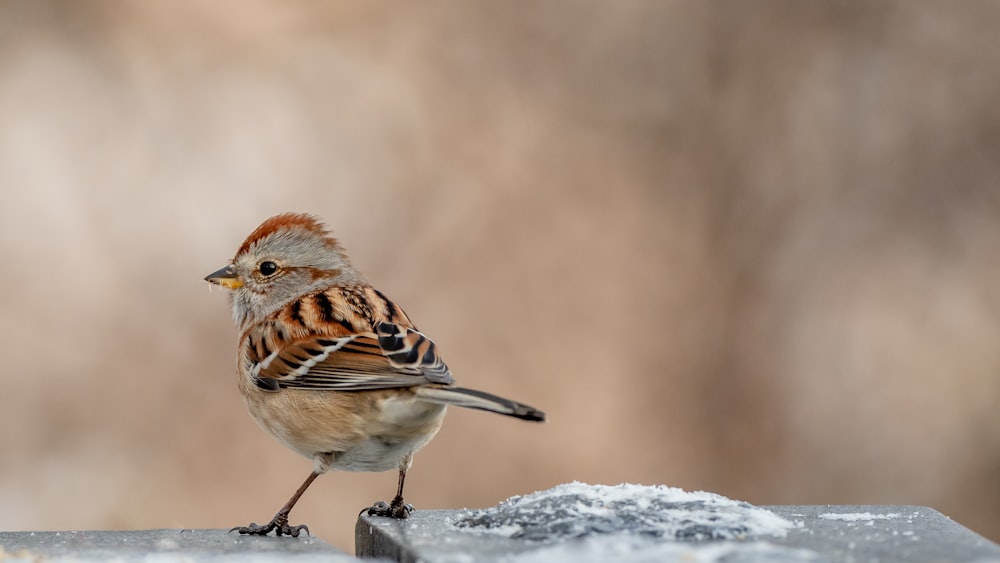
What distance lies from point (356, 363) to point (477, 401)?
2.41ft

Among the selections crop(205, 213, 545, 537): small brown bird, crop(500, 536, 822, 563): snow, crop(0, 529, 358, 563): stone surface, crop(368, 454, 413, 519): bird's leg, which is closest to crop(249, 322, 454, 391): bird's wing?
crop(205, 213, 545, 537): small brown bird

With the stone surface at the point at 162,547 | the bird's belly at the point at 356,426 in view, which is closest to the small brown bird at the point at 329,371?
the bird's belly at the point at 356,426

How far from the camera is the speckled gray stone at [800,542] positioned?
2.87 metres

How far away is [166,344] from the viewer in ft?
24.9

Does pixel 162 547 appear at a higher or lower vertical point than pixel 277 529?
lower

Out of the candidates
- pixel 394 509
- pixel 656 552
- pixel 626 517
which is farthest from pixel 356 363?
pixel 656 552

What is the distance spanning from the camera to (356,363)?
397 cm

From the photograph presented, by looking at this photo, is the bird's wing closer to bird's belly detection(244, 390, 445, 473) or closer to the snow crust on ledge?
bird's belly detection(244, 390, 445, 473)

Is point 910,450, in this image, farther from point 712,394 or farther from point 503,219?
point 503,219

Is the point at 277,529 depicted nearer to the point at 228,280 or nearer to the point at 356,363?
the point at 356,363

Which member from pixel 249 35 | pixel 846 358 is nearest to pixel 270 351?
pixel 249 35

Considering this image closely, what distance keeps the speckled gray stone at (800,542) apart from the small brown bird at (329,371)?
1.01 feet

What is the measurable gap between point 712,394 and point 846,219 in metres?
1.51

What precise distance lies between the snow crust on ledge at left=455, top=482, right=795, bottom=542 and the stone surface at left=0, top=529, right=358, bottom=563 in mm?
432
